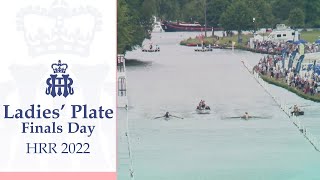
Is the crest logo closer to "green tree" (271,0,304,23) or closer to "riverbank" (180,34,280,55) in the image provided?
"riverbank" (180,34,280,55)

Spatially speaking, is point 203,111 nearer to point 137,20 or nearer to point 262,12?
point 137,20

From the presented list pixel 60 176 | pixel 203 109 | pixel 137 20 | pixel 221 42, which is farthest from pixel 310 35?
pixel 60 176

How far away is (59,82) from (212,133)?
33910 mm

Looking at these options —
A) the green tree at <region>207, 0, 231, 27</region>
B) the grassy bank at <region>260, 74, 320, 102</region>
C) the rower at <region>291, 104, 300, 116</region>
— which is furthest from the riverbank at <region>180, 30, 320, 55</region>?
the rower at <region>291, 104, 300, 116</region>

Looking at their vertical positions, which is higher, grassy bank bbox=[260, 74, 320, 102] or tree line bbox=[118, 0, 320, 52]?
tree line bbox=[118, 0, 320, 52]

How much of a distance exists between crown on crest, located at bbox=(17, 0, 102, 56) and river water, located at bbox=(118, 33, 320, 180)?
2149 cm

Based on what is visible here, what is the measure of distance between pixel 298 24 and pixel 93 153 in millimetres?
127590

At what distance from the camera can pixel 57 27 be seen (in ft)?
52.5

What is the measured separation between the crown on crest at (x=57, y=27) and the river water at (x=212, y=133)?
846 inches

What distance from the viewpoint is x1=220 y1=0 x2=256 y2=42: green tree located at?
13738 cm

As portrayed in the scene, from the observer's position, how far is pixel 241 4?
13988cm

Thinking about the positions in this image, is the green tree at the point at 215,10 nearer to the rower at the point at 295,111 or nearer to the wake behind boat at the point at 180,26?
the wake behind boat at the point at 180,26

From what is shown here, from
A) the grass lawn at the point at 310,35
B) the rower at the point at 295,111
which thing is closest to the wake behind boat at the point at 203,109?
the rower at the point at 295,111

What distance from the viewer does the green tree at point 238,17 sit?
137375mm
